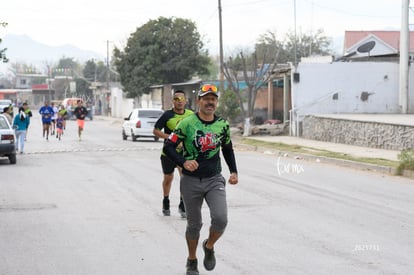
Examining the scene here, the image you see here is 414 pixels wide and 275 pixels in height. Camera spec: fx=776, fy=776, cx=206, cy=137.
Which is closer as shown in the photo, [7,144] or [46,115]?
[7,144]

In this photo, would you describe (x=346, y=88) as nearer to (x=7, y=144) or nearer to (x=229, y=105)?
(x=229, y=105)

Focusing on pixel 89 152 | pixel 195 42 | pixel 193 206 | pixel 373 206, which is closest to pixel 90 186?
pixel 373 206

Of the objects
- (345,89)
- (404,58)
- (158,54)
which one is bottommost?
(345,89)

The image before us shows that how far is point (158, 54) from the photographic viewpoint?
198 feet

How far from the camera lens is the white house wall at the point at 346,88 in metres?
36.5

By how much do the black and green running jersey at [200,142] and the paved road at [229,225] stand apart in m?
1.08

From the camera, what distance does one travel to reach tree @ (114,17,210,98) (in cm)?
6000

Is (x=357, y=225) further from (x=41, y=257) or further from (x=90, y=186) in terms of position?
(x=90, y=186)

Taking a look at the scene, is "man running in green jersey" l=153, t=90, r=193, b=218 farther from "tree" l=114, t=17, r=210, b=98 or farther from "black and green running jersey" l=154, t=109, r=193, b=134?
"tree" l=114, t=17, r=210, b=98

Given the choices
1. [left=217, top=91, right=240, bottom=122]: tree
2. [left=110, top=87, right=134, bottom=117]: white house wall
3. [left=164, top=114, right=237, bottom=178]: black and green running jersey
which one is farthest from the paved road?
[left=110, top=87, right=134, bottom=117]: white house wall

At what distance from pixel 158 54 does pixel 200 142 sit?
176 feet

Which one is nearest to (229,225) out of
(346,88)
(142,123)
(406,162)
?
(406,162)

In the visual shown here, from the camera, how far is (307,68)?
36.5 metres

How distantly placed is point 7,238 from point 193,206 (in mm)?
3260
